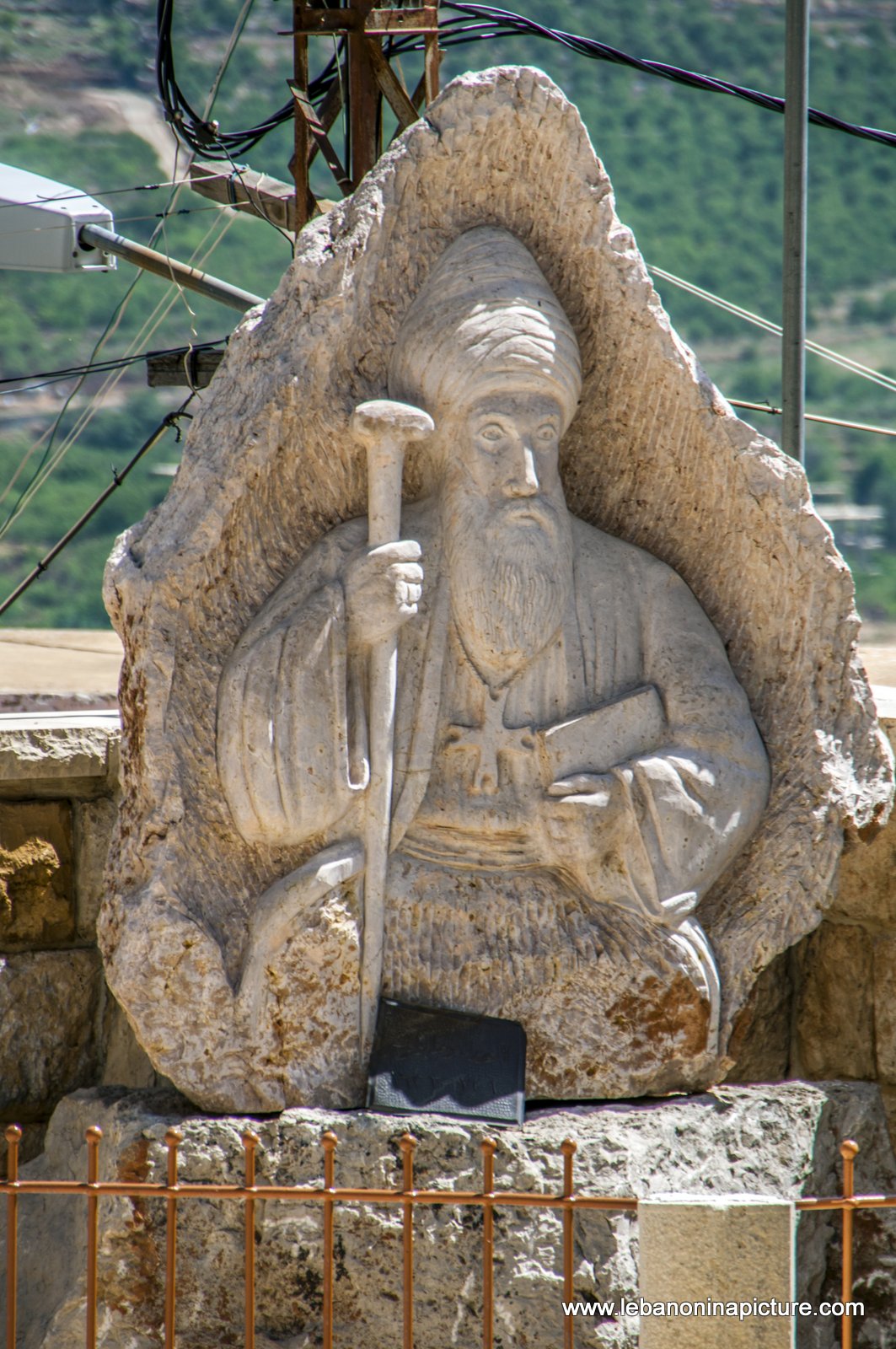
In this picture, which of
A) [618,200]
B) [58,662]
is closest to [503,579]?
[58,662]

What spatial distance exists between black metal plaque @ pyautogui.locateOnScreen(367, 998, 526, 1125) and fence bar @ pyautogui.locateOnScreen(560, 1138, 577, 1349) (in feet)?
1.39

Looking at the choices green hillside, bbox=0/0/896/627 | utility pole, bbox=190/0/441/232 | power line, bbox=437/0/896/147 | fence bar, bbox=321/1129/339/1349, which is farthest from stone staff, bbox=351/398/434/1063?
green hillside, bbox=0/0/896/627

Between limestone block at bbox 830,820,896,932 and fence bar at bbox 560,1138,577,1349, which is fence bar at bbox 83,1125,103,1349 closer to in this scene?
fence bar at bbox 560,1138,577,1349

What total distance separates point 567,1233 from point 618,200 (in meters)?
23.3

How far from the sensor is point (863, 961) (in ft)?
16.1

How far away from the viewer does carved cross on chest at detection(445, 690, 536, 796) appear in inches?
157

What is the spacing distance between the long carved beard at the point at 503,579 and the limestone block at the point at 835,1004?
1529mm

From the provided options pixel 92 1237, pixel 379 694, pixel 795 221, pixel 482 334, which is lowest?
pixel 92 1237

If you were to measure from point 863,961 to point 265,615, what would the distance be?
6.87ft

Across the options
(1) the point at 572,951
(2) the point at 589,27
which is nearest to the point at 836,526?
(2) the point at 589,27

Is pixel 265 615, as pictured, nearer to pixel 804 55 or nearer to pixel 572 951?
pixel 572 951

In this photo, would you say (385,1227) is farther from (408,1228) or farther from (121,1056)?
(121,1056)

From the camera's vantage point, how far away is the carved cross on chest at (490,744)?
400 centimetres

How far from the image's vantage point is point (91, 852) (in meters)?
4.93
